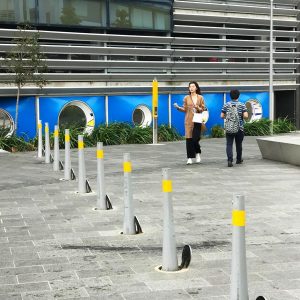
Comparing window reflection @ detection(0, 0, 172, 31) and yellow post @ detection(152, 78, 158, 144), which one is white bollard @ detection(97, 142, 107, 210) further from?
window reflection @ detection(0, 0, 172, 31)

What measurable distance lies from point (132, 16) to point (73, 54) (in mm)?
2592

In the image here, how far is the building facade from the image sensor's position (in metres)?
18.9

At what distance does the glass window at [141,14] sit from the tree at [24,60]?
3.67m

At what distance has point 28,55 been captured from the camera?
56.4 feet

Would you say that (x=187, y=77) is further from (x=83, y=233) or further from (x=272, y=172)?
(x=83, y=233)

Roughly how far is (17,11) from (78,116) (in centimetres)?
395

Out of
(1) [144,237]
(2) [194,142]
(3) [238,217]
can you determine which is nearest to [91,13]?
(2) [194,142]

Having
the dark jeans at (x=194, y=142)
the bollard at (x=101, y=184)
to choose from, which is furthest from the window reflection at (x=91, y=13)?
the bollard at (x=101, y=184)

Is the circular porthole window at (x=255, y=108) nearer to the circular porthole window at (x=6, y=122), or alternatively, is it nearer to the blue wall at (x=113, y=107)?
the blue wall at (x=113, y=107)

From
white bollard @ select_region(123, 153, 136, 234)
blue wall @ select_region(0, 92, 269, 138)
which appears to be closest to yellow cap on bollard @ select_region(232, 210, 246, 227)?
white bollard @ select_region(123, 153, 136, 234)

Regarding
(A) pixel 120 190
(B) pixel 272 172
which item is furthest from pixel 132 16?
(A) pixel 120 190

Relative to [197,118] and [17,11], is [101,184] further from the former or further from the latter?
[17,11]

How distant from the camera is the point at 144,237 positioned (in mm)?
6582

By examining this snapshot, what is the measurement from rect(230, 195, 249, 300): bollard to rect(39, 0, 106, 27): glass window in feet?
52.3
